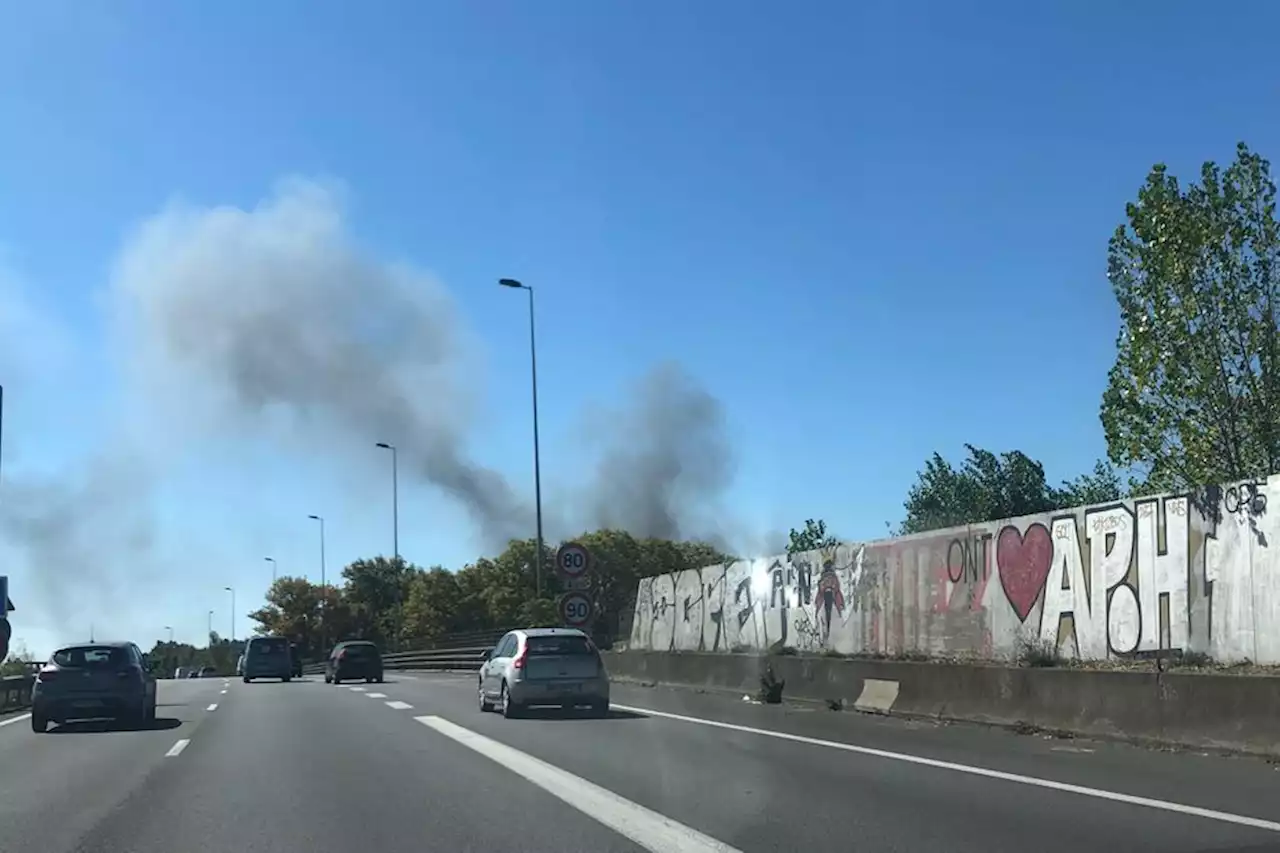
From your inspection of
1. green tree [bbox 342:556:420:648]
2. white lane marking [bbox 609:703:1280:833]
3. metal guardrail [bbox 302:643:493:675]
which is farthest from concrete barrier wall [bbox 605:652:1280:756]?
green tree [bbox 342:556:420:648]

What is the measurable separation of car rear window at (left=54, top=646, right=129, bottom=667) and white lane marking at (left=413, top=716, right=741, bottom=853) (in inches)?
383

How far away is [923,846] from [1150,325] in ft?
73.1

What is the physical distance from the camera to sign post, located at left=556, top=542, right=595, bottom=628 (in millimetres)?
28719

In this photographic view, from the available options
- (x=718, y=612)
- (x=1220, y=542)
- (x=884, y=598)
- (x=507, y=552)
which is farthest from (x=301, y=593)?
(x=1220, y=542)

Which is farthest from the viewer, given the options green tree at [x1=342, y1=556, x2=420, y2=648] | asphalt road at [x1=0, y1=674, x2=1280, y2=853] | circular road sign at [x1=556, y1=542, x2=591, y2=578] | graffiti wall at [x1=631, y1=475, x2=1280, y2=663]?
green tree at [x1=342, y1=556, x2=420, y2=648]

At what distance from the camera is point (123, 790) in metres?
12.3

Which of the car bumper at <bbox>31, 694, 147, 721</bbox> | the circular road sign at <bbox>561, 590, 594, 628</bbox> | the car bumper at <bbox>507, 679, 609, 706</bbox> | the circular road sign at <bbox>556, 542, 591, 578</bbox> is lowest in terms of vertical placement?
the car bumper at <bbox>31, 694, 147, 721</bbox>

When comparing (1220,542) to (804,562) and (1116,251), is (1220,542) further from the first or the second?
(1116,251)

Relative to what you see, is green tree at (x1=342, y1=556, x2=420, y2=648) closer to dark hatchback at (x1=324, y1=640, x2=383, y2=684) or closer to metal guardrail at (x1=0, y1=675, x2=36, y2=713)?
dark hatchback at (x1=324, y1=640, x2=383, y2=684)

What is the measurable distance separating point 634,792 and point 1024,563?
33.5ft

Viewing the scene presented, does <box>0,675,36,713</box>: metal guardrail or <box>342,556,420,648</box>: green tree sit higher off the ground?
<box>0,675,36,713</box>: metal guardrail

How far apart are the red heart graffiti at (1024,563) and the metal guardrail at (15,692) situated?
77.5ft

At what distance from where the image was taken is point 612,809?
398 inches

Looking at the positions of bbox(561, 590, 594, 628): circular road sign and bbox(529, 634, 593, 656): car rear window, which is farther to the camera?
bbox(561, 590, 594, 628): circular road sign
